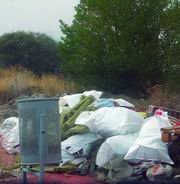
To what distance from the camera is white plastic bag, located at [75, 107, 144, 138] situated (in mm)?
10719

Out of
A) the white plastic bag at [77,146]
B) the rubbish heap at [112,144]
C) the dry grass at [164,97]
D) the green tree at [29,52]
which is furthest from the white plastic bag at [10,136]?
the green tree at [29,52]

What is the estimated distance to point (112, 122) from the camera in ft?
35.8

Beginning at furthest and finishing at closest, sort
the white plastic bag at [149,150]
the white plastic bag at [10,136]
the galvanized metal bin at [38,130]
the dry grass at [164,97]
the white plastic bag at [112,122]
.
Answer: the dry grass at [164,97] < the white plastic bag at [10,136] < the white plastic bag at [112,122] < the white plastic bag at [149,150] < the galvanized metal bin at [38,130]

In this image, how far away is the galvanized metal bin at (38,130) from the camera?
9227 mm

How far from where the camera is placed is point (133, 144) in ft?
32.8

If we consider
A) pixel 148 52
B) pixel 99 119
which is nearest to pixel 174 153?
pixel 99 119

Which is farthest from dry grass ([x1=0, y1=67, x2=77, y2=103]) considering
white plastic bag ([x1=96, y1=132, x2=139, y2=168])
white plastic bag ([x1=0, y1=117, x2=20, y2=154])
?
white plastic bag ([x1=96, y1=132, x2=139, y2=168])

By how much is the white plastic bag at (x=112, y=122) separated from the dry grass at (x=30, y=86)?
11.4 m

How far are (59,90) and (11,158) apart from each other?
1091 centimetres

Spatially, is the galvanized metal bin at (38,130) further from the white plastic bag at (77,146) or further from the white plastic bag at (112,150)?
the white plastic bag at (77,146)

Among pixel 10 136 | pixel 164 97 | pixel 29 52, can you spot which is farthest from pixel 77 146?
pixel 29 52

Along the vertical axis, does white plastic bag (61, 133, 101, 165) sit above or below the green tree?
below

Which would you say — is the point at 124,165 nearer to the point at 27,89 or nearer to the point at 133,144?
the point at 133,144

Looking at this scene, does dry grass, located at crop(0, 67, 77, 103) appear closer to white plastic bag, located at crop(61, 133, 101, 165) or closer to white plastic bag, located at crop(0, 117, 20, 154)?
white plastic bag, located at crop(0, 117, 20, 154)
